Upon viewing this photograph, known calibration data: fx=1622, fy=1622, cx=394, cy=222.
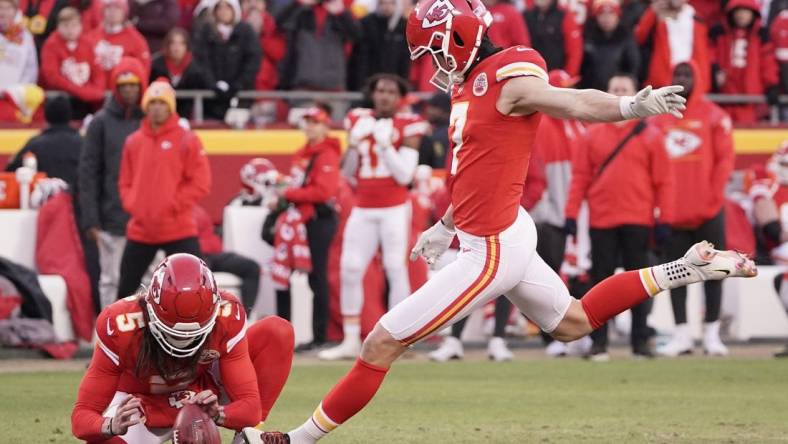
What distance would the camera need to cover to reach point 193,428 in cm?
582

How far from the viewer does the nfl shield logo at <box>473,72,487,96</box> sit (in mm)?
6535

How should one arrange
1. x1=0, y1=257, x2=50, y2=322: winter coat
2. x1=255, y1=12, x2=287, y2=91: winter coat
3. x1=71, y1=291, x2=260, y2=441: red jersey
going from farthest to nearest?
x1=255, y1=12, x2=287, y2=91: winter coat < x1=0, y1=257, x2=50, y2=322: winter coat < x1=71, y1=291, x2=260, y2=441: red jersey

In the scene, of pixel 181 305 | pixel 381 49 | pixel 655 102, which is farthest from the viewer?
pixel 381 49

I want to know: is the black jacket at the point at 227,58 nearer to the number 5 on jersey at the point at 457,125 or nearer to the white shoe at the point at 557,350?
the white shoe at the point at 557,350

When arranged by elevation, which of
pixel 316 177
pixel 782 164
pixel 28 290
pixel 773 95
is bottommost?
pixel 28 290

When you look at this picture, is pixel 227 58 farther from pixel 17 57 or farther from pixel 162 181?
pixel 162 181

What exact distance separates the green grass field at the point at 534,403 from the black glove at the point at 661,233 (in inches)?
34.9

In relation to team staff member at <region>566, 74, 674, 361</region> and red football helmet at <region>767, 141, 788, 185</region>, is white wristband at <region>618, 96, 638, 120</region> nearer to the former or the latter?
team staff member at <region>566, 74, 674, 361</region>

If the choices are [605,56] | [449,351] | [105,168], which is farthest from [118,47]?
[605,56]

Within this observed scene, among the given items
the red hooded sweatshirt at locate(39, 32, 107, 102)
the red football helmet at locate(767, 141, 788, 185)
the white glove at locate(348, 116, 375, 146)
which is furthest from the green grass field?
the red hooded sweatshirt at locate(39, 32, 107, 102)

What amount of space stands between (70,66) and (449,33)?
25.9ft

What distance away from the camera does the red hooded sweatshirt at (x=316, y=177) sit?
40.6 ft

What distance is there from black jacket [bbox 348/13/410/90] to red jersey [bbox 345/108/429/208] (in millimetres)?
3260

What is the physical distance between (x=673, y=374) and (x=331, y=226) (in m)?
3.10
